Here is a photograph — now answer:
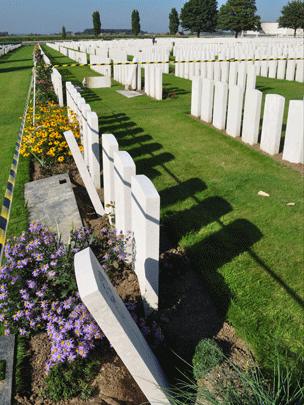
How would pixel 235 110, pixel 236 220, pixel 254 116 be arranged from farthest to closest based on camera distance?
1. pixel 235 110
2. pixel 254 116
3. pixel 236 220

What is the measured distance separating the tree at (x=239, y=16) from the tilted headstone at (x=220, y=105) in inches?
2915

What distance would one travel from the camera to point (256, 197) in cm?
Answer: 495

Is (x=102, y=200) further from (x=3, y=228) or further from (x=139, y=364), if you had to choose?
(x=139, y=364)

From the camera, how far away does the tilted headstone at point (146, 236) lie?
2.61 m

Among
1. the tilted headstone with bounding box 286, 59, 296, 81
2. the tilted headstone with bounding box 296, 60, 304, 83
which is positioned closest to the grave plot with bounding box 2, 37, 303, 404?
the tilted headstone with bounding box 296, 60, 304, 83

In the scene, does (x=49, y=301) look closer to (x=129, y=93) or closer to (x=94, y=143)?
(x=94, y=143)

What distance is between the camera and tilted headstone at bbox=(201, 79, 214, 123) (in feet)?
26.4

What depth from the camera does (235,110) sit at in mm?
7168

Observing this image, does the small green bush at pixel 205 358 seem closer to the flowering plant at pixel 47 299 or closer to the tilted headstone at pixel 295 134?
the flowering plant at pixel 47 299

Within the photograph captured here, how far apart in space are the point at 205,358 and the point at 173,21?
112942mm

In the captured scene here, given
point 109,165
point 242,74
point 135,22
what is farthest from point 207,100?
point 135,22

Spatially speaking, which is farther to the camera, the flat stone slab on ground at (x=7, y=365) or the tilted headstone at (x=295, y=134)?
the tilted headstone at (x=295, y=134)

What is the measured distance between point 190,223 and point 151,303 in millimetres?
1552

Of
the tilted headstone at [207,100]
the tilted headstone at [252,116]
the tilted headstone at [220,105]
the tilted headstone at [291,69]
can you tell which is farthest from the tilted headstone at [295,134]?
the tilted headstone at [291,69]
